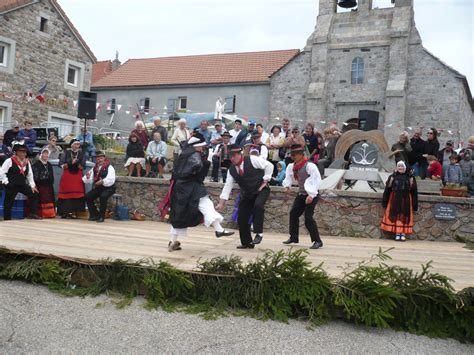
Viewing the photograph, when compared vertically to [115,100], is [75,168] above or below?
below

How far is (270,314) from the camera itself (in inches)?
196

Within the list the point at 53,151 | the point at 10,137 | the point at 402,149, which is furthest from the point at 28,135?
the point at 402,149

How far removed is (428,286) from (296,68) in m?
27.9

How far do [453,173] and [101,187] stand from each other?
27.2 feet

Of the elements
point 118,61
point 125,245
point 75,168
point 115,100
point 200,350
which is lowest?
point 200,350

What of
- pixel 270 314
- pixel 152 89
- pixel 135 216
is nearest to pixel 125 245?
pixel 270 314

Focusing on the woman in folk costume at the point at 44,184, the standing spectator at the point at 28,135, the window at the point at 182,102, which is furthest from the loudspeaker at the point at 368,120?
the window at the point at 182,102

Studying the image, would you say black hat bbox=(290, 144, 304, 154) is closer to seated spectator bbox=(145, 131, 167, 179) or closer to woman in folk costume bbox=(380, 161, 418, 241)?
woman in folk costume bbox=(380, 161, 418, 241)

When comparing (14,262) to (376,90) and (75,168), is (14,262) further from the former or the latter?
(376,90)

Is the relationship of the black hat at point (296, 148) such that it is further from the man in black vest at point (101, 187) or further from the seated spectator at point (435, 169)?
the seated spectator at point (435, 169)

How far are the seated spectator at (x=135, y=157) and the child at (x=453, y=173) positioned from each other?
7.65 metres

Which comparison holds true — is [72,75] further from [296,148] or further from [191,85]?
[296,148]

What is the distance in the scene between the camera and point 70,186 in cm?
1167

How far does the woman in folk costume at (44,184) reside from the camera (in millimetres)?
11336
